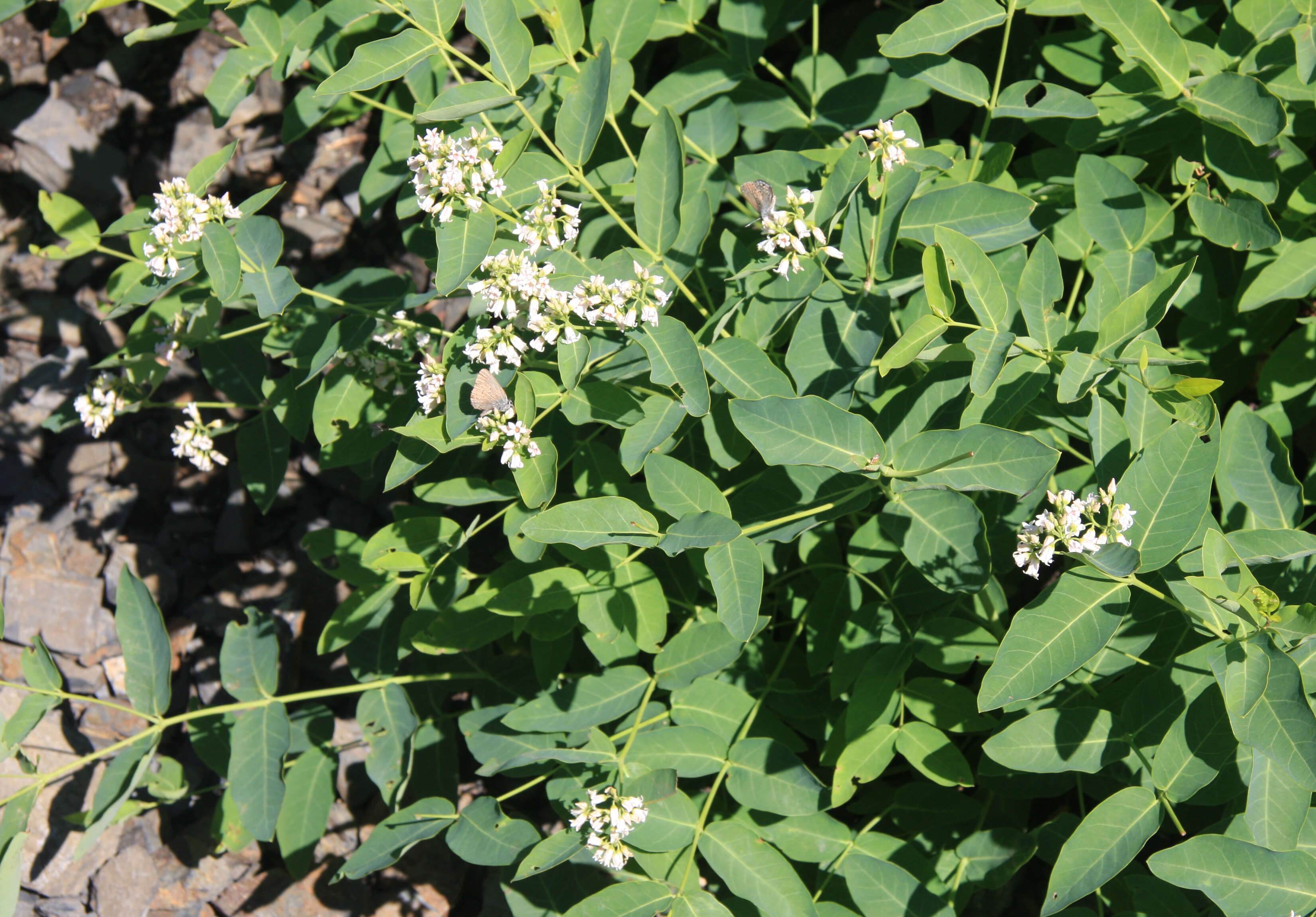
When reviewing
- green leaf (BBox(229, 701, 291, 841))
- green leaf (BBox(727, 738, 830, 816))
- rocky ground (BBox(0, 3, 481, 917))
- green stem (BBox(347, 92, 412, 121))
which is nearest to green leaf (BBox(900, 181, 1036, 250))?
green leaf (BBox(727, 738, 830, 816))

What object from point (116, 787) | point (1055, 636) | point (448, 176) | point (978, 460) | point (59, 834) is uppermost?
point (448, 176)

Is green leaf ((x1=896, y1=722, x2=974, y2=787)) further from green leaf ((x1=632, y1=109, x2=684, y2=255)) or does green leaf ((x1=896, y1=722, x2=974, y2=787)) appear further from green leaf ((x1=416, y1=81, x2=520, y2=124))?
green leaf ((x1=416, y1=81, x2=520, y2=124))

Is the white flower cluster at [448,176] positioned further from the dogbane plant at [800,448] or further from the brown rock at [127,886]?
the brown rock at [127,886]

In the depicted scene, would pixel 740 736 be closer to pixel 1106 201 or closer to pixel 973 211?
pixel 973 211

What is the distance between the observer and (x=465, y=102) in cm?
242

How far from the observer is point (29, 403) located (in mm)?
4668

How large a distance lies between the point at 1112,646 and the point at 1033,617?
1.88ft

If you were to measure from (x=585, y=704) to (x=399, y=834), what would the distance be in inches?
26.5

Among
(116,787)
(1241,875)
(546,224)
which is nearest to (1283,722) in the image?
(1241,875)

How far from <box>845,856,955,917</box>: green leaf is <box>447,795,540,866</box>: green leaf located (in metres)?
0.95

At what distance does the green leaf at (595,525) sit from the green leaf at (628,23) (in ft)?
5.13

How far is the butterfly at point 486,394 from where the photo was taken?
2.28m

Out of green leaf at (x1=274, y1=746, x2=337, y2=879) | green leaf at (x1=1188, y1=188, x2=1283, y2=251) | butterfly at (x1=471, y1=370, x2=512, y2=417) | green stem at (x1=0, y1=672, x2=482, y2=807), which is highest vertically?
green leaf at (x1=1188, y1=188, x2=1283, y2=251)

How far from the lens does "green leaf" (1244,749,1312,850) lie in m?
2.19
